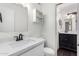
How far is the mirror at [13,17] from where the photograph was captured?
105 cm

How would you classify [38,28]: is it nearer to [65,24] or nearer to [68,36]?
[65,24]

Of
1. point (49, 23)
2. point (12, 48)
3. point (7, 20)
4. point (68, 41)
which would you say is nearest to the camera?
point (12, 48)

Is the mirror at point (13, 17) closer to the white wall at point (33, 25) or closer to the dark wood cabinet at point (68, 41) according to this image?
the white wall at point (33, 25)

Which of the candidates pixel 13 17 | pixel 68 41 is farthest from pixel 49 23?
pixel 68 41

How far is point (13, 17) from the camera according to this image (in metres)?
1.18

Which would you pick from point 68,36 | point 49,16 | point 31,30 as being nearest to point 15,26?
point 31,30

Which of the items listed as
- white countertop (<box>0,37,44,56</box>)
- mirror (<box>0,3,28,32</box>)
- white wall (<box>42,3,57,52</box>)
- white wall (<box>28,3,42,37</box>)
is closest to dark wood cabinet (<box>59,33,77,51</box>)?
white wall (<box>42,3,57,52</box>)

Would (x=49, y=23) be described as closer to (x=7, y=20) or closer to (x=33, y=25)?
(x=33, y=25)

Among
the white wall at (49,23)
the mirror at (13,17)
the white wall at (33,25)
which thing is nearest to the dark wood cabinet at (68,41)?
Answer: the white wall at (49,23)

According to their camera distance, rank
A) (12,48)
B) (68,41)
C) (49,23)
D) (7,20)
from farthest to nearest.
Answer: (68,41)
(49,23)
(7,20)
(12,48)

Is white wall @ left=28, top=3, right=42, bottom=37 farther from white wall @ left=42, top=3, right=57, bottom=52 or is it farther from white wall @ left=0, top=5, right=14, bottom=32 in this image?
white wall @ left=0, top=5, right=14, bottom=32

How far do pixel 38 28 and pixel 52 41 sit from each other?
Answer: 0.45 metres

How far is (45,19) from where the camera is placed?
4.68ft

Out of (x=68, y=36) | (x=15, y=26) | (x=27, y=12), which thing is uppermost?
(x=27, y=12)
